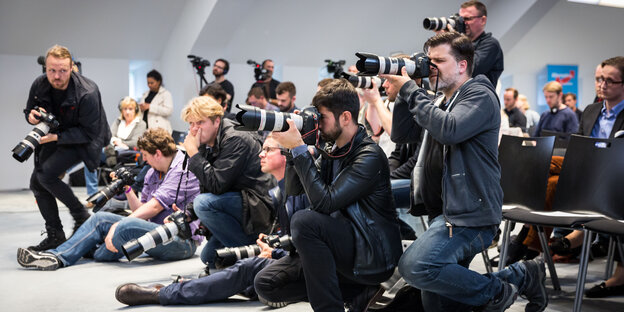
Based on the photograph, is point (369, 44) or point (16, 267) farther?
point (369, 44)

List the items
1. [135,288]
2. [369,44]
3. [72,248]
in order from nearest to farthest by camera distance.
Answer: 1. [135,288]
2. [72,248]
3. [369,44]

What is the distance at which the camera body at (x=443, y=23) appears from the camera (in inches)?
128

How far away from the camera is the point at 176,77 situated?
329 inches

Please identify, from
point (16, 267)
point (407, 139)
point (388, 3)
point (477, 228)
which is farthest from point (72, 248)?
point (388, 3)

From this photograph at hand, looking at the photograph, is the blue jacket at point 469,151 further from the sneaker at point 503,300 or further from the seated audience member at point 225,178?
the seated audience member at point 225,178

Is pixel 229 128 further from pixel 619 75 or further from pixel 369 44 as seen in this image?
pixel 369 44

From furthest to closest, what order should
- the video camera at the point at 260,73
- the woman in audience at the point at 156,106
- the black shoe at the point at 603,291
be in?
the video camera at the point at 260,73 < the woman in audience at the point at 156,106 < the black shoe at the point at 603,291

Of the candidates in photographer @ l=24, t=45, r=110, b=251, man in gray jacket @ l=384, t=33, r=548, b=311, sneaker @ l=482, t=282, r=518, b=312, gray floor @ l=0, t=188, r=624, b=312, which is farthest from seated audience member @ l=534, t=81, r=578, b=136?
man in gray jacket @ l=384, t=33, r=548, b=311

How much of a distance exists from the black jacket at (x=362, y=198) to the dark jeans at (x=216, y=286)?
61 centimetres

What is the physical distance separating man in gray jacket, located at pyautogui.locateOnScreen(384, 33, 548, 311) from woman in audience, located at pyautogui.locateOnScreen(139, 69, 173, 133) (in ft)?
17.6

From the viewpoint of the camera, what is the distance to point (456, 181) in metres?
2.28

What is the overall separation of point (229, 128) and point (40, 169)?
1.48m

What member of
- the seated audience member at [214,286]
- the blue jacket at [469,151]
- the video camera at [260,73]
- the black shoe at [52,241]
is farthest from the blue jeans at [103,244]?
the video camera at [260,73]

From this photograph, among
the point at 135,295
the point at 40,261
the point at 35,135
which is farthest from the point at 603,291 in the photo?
the point at 35,135
